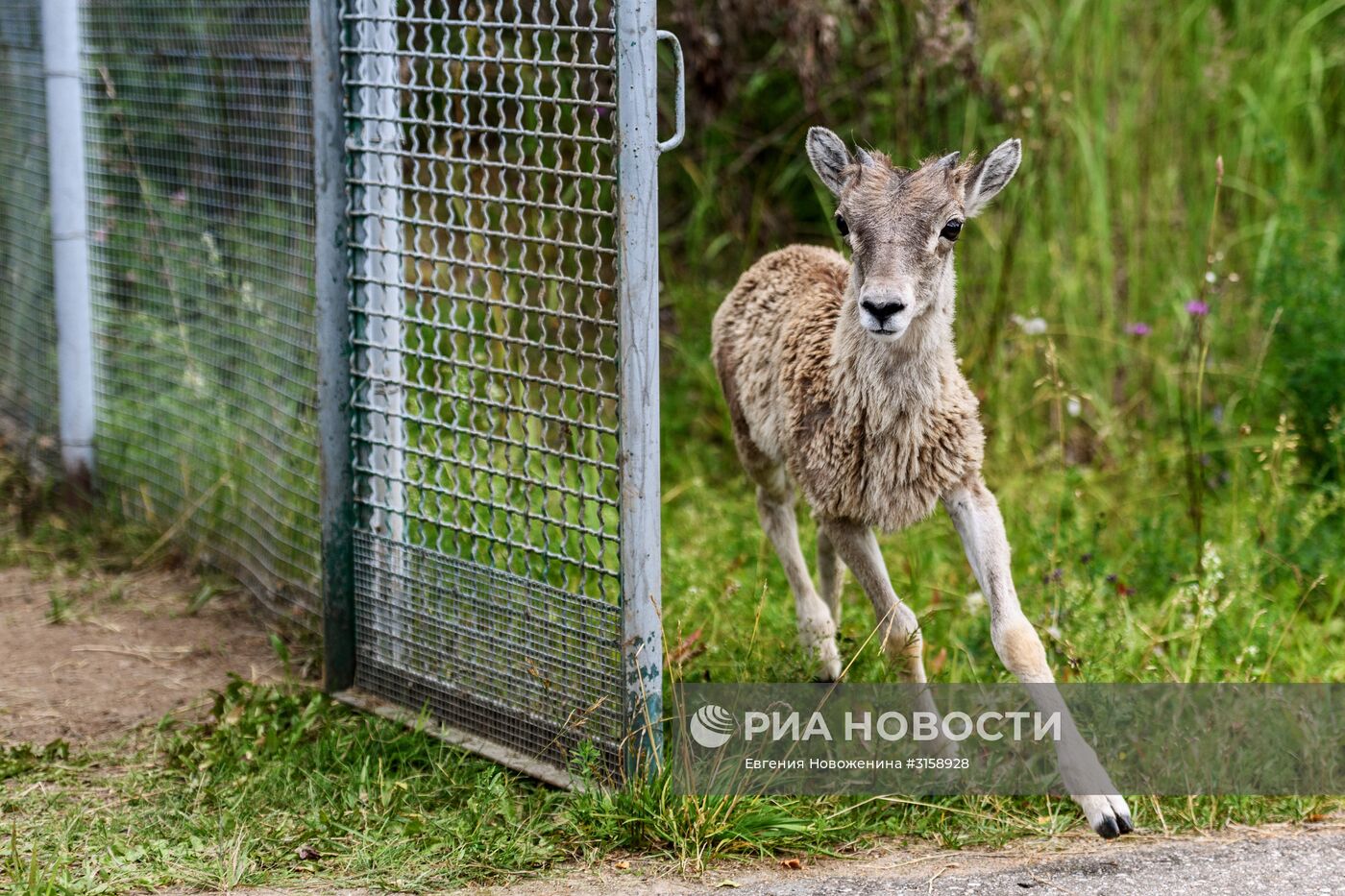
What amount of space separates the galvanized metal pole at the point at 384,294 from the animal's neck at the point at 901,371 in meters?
1.54

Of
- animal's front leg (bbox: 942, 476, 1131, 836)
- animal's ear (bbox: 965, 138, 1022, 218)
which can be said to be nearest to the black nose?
animal's ear (bbox: 965, 138, 1022, 218)

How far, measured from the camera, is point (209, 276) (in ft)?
21.4

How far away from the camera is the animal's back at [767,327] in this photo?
5.02 metres

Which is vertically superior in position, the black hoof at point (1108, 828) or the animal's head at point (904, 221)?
the animal's head at point (904, 221)

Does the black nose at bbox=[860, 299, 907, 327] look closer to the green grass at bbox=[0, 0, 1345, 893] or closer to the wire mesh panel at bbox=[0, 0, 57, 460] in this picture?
the green grass at bbox=[0, 0, 1345, 893]

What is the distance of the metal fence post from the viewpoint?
4.11 m

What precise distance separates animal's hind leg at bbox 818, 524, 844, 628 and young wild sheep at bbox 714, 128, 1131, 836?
367 millimetres

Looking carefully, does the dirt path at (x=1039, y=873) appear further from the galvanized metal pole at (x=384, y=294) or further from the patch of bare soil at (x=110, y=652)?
the patch of bare soil at (x=110, y=652)

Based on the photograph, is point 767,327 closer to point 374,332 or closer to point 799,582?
point 799,582

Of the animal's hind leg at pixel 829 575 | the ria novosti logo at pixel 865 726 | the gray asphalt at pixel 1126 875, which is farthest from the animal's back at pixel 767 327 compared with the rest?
the gray asphalt at pixel 1126 875

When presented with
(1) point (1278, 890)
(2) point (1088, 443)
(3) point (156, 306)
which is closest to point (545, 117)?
(3) point (156, 306)

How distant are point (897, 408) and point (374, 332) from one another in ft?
5.98

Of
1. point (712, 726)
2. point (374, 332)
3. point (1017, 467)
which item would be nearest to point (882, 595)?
point (712, 726)

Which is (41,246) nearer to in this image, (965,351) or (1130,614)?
(965,351)
